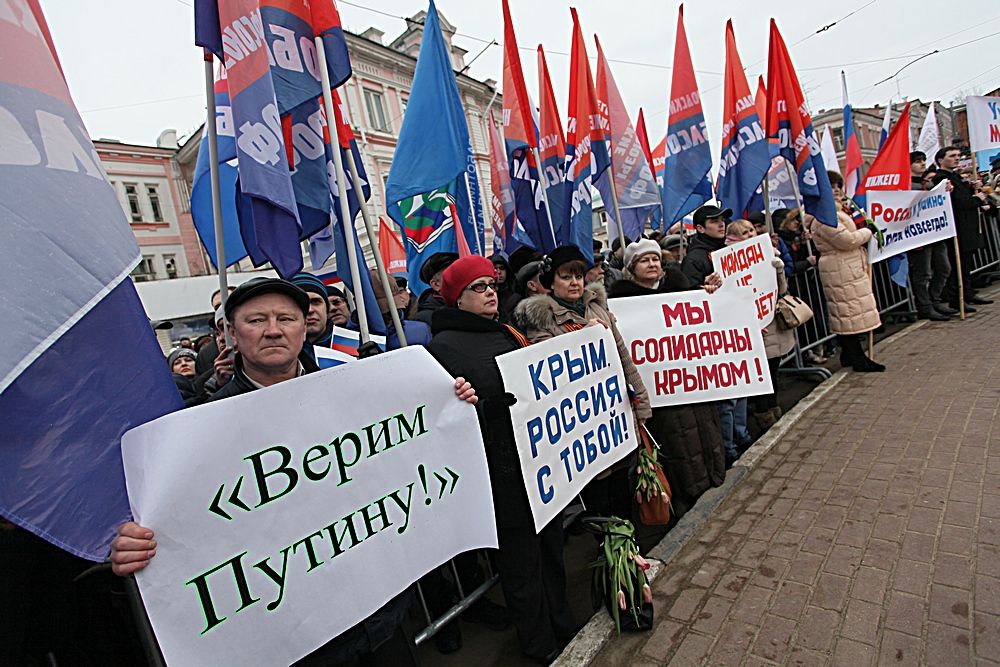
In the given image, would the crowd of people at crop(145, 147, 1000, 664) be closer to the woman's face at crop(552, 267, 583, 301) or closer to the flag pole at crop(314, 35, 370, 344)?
the woman's face at crop(552, 267, 583, 301)

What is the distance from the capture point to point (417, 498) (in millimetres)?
2045

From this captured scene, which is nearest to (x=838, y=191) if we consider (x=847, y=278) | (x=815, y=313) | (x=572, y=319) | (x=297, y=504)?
(x=847, y=278)

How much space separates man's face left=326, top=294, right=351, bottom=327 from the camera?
3479 mm

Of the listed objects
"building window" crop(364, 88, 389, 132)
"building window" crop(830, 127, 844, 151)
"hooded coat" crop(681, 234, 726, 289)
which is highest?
"building window" crop(364, 88, 389, 132)

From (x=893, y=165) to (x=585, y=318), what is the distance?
18.4ft

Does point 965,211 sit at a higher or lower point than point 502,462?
higher

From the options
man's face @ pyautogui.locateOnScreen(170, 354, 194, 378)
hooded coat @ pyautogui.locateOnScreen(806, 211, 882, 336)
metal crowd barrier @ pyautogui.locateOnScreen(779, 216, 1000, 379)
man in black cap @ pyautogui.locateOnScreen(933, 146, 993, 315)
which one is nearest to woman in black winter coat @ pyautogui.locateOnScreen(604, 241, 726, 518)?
metal crowd barrier @ pyautogui.locateOnScreen(779, 216, 1000, 379)

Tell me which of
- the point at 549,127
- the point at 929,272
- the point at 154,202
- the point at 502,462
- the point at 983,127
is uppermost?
the point at 154,202

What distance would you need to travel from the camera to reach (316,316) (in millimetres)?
2836

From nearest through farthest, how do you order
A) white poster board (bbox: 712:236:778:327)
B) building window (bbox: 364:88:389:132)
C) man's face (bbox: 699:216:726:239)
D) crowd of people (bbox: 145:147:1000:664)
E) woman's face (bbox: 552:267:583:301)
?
crowd of people (bbox: 145:147:1000:664) < woman's face (bbox: 552:267:583:301) < white poster board (bbox: 712:236:778:327) < man's face (bbox: 699:216:726:239) < building window (bbox: 364:88:389:132)

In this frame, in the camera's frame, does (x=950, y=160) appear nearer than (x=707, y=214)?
No

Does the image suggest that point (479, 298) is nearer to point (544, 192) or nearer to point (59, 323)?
point (59, 323)

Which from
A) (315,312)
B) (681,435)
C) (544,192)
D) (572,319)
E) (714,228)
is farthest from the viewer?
(544,192)

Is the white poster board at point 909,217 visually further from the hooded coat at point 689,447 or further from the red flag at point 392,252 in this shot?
the red flag at point 392,252
